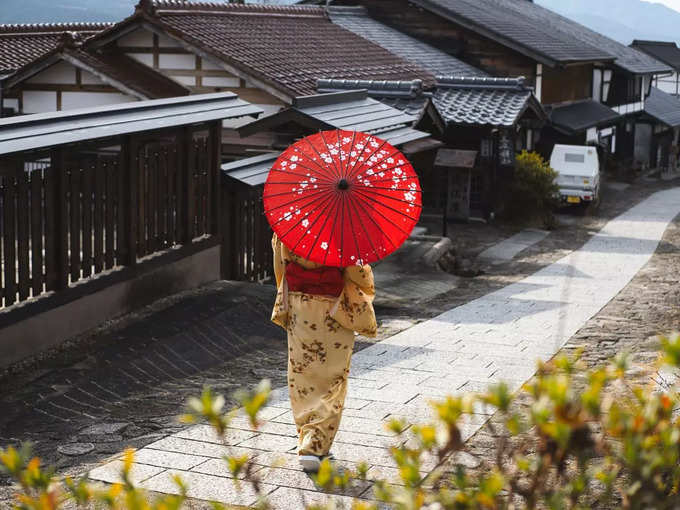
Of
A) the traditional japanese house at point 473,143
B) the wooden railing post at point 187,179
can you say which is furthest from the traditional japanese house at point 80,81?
the wooden railing post at point 187,179

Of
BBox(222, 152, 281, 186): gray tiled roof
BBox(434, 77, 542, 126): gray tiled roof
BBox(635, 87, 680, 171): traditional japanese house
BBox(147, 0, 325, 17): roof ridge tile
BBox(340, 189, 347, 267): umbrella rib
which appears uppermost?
BBox(147, 0, 325, 17): roof ridge tile

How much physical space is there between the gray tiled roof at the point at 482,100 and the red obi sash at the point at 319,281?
16608 millimetres

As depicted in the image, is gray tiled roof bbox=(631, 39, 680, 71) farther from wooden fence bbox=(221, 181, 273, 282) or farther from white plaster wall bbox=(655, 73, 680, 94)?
wooden fence bbox=(221, 181, 273, 282)

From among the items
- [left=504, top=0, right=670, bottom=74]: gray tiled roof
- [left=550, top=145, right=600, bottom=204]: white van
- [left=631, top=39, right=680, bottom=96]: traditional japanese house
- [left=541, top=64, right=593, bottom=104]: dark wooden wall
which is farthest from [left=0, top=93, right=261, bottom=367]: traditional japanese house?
[left=631, top=39, right=680, bottom=96]: traditional japanese house

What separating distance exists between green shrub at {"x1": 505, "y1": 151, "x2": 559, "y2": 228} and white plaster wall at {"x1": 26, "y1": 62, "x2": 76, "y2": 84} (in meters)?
11.0

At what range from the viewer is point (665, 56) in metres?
53.2

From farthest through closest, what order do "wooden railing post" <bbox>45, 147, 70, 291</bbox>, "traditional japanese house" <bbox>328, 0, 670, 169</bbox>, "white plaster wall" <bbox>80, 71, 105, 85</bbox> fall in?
"traditional japanese house" <bbox>328, 0, 670, 169</bbox> → "white plaster wall" <bbox>80, 71, 105, 85</bbox> → "wooden railing post" <bbox>45, 147, 70, 291</bbox>

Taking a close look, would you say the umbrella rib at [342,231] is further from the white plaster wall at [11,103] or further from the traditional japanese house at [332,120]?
the white plaster wall at [11,103]

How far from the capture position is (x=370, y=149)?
5.96 meters

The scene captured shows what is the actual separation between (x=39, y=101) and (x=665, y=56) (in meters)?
42.8

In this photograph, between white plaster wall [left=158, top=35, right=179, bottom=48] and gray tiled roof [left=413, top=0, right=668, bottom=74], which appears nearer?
white plaster wall [left=158, top=35, right=179, bottom=48]

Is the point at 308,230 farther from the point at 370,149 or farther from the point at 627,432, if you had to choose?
the point at 627,432

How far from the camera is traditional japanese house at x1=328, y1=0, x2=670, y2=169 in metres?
28.2

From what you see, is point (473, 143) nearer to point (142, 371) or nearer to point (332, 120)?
point (332, 120)
